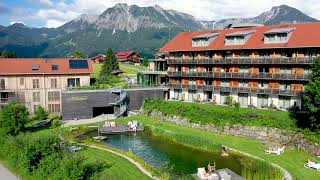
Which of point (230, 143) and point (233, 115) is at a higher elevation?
point (233, 115)

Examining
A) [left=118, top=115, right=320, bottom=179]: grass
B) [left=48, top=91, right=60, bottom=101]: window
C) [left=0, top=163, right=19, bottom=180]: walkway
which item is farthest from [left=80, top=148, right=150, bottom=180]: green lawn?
[left=48, top=91, right=60, bottom=101]: window

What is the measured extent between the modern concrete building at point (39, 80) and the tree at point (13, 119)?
17.8 m

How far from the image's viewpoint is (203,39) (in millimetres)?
65312

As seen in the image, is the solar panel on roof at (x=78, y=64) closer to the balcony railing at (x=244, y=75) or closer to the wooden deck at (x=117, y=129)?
the balcony railing at (x=244, y=75)

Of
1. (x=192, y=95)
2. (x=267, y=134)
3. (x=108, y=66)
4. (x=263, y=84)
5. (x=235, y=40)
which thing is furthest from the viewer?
(x=108, y=66)

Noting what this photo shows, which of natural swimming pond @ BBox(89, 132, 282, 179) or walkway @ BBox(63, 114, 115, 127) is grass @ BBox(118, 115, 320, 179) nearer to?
natural swimming pond @ BBox(89, 132, 282, 179)

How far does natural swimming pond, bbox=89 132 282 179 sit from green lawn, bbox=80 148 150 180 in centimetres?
340

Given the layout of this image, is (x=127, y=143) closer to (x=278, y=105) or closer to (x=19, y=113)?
(x=19, y=113)

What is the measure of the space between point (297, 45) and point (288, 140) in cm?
1538

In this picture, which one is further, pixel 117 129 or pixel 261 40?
pixel 261 40

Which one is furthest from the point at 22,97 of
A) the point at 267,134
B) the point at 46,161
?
the point at 267,134

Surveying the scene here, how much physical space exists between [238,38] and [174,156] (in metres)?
27.4

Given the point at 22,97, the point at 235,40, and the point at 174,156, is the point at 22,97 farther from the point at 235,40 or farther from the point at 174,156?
the point at 235,40

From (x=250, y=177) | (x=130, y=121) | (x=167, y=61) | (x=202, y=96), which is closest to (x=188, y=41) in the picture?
(x=167, y=61)
